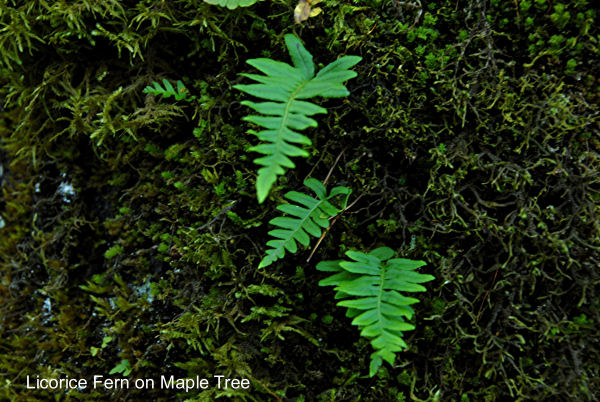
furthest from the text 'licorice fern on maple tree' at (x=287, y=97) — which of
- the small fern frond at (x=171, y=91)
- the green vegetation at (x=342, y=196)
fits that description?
the small fern frond at (x=171, y=91)

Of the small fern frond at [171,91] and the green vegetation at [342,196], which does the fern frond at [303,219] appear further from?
the small fern frond at [171,91]

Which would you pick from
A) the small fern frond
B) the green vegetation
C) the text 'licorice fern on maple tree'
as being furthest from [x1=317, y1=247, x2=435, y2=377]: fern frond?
the small fern frond

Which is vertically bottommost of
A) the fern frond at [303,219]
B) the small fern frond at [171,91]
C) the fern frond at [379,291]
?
the fern frond at [379,291]

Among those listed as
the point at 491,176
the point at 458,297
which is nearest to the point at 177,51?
the point at 491,176

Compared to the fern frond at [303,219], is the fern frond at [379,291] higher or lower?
lower

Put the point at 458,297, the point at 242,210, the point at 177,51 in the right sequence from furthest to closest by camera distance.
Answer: the point at 177,51 < the point at 242,210 < the point at 458,297

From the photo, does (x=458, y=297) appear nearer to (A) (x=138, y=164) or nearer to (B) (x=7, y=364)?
(A) (x=138, y=164)
